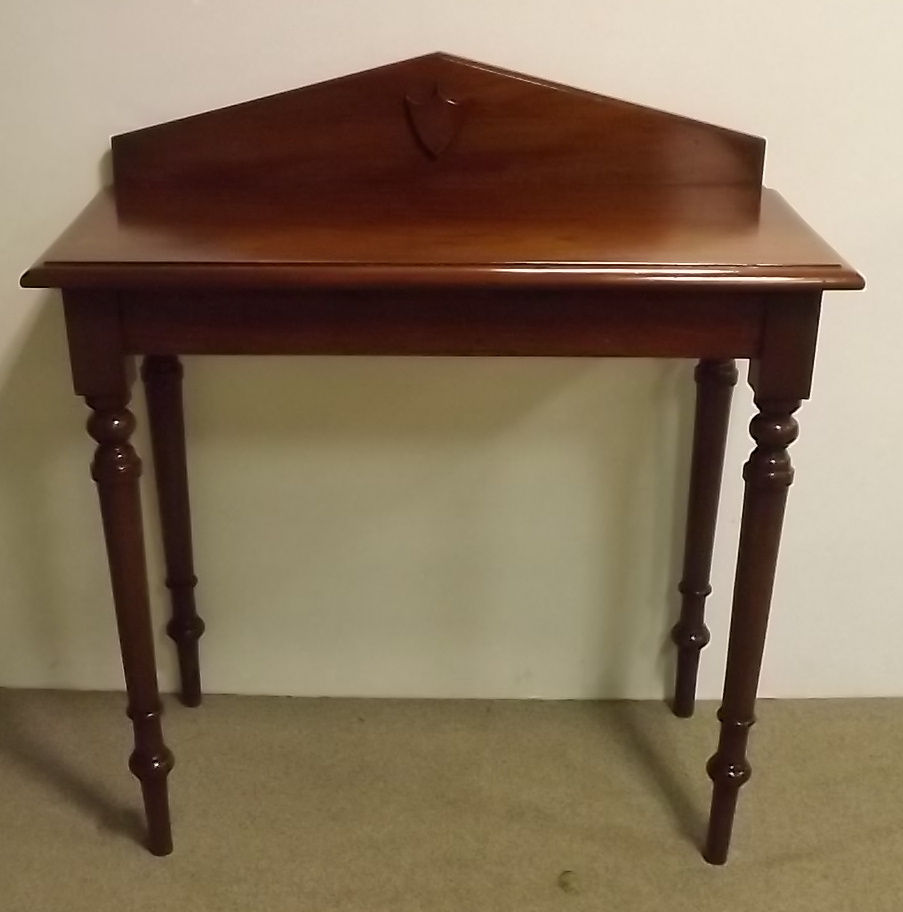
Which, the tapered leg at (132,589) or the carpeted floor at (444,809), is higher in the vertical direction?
the tapered leg at (132,589)

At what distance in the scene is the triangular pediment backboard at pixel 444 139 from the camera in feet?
3.67

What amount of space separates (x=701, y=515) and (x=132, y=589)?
0.65 m

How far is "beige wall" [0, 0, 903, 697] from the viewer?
1147 millimetres

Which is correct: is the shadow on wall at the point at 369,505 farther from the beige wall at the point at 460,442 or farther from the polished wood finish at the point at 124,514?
the polished wood finish at the point at 124,514

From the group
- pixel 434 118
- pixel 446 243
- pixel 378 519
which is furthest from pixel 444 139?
pixel 378 519

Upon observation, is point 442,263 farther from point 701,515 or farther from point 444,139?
point 701,515

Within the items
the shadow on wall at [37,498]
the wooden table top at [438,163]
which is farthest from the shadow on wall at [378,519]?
the wooden table top at [438,163]

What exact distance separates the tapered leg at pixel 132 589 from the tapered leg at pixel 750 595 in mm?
575

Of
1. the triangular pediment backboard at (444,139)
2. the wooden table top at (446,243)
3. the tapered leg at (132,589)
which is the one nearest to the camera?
the wooden table top at (446,243)

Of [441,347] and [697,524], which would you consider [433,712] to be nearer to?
[697,524]

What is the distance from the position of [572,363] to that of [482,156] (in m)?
0.28

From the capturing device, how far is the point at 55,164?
120 cm

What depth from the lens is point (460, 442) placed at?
1.33 meters

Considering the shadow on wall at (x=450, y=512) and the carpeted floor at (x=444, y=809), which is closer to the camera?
the carpeted floor at (x=444, y=809)
